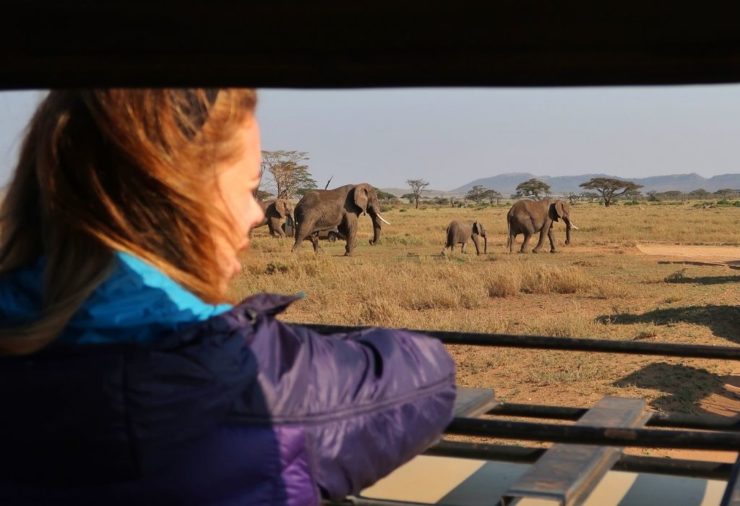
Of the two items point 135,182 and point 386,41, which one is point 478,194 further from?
point 386,41

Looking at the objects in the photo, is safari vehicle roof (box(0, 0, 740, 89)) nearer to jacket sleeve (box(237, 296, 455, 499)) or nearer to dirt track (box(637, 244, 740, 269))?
jacket sleeve (box(237, 296, 455, 499))

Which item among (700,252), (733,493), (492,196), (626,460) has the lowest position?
(700,252)

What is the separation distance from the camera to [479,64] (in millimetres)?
833

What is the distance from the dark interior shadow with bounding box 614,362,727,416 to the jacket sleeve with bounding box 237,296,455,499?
605 centimetres

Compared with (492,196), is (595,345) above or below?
above

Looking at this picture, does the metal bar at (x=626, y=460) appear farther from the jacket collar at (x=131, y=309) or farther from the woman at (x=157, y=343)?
the jacket collar at (x=131, y=309)

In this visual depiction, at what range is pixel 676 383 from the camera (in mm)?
7758

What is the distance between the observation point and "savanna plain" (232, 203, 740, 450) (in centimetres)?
779

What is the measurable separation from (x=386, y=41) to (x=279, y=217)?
32.9m

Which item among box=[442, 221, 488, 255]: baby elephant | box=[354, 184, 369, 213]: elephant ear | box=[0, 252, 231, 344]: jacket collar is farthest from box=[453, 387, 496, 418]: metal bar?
box=[354, 184, 369, 213]: elephant ear

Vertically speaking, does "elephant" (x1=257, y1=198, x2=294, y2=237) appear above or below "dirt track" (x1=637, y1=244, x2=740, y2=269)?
above

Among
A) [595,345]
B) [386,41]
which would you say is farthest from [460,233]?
[386,41]

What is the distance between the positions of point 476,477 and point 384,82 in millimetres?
1458

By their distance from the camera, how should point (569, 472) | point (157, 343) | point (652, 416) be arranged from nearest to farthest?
point (157, 343)
point (569, 472)
point (652, 416)
